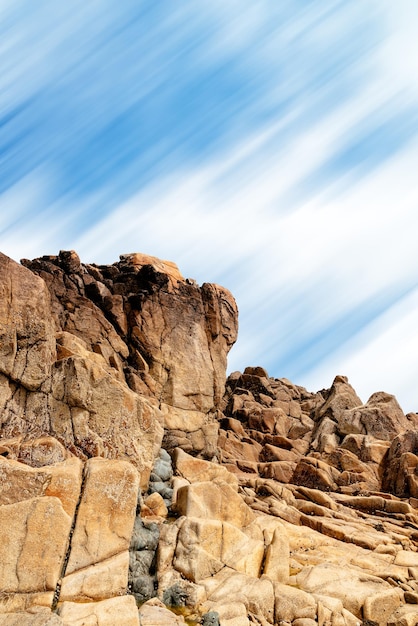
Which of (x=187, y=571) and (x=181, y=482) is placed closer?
(x=187, y=571)

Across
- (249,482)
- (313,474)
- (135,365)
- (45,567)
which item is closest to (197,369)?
(135,365)

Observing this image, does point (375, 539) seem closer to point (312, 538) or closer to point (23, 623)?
point (312, 538)

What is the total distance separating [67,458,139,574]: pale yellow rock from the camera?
23.7 metres

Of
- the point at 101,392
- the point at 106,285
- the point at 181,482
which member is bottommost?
the point at 181,482

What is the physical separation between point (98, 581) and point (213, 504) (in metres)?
10.8

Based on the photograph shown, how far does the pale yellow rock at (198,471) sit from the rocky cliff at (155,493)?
13 centimetres

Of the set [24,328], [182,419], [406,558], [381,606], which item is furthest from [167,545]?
[182,419]

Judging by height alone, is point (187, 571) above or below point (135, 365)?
below

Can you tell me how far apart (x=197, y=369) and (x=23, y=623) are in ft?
129

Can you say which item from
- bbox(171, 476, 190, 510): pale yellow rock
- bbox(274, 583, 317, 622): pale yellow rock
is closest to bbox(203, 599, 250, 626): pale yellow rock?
bbox(274, 583, 317, 622): pale yellow rock

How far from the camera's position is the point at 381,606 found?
27219mm

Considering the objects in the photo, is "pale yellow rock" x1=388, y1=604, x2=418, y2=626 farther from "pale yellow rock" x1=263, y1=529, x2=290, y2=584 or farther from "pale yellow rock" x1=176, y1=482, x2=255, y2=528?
"pale yellow rock" x1=176, y1=482, x2=255, y2=528

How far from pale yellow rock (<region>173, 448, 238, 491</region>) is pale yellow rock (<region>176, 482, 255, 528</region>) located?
3872 mm

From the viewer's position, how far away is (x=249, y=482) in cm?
5028
